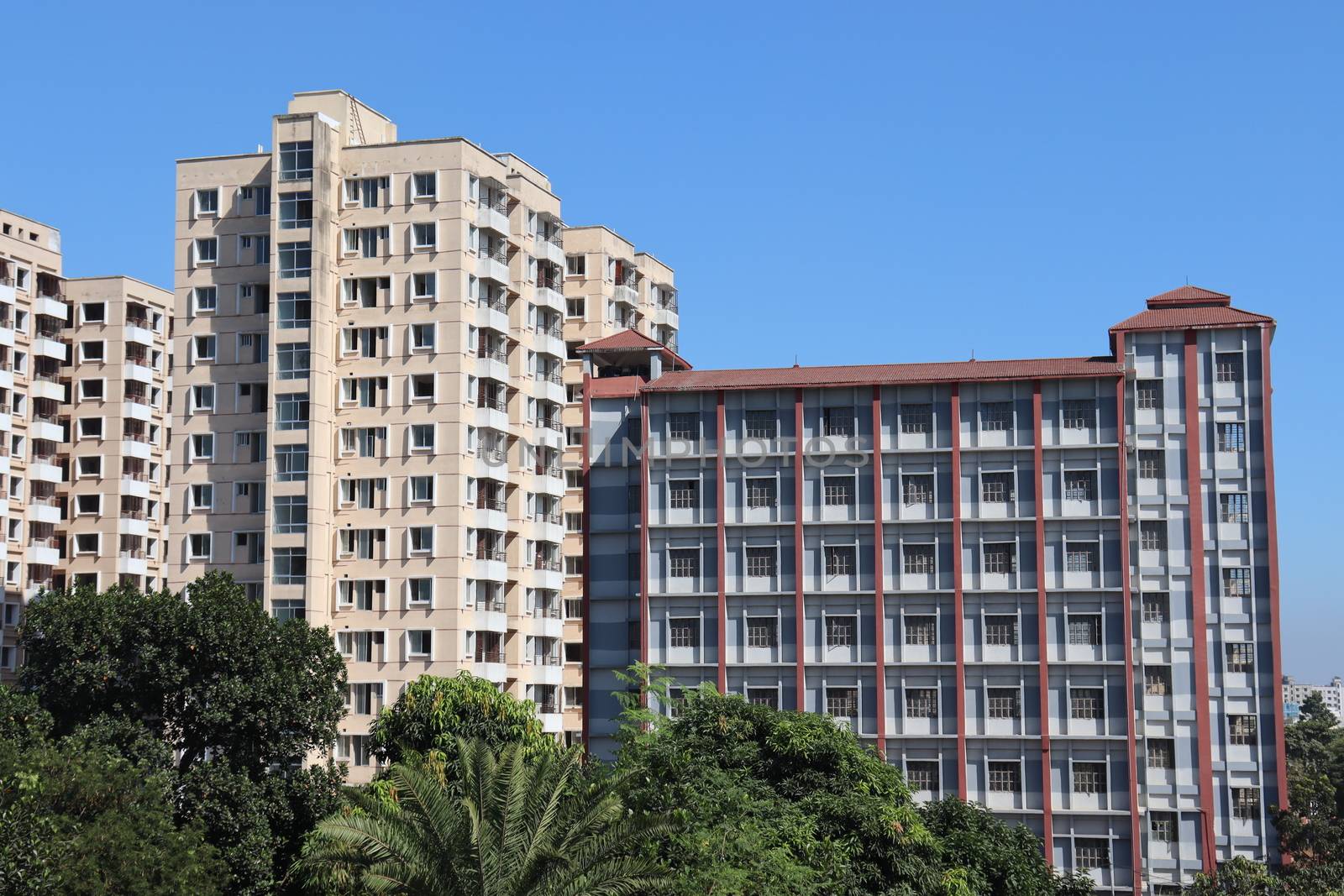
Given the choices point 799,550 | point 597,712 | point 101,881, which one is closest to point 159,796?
point 101,881

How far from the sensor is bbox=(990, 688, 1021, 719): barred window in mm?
75812

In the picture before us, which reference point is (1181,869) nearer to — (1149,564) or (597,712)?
(1149,564)

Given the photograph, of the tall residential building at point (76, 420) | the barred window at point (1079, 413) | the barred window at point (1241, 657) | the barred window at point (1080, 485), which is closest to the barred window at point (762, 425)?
the barred window at point (1079, 413)

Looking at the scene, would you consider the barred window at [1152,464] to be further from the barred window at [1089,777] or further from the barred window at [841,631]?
the barred window at [841,631]

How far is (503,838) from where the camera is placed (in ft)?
128

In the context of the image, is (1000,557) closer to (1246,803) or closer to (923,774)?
(923,774)

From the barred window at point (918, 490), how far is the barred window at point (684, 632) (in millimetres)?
11968

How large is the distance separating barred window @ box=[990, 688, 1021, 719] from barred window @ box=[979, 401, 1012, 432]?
497 inches

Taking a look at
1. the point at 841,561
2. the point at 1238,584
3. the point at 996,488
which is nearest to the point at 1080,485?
the point at 996,488

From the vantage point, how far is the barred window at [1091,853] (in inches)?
2906

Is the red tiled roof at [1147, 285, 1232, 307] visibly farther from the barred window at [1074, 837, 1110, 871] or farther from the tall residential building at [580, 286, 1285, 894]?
the barred window at [1074, 837, 1110, 871]

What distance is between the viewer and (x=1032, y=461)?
77438 millimetres

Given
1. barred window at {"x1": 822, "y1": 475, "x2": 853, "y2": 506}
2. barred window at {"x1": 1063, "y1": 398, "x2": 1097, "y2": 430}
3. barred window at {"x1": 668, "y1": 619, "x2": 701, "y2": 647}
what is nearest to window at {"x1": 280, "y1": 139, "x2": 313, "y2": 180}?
barred window at {"x1": 668, "y1": 619, "x2": 701, "y2": 647}

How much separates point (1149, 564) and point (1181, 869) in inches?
563
